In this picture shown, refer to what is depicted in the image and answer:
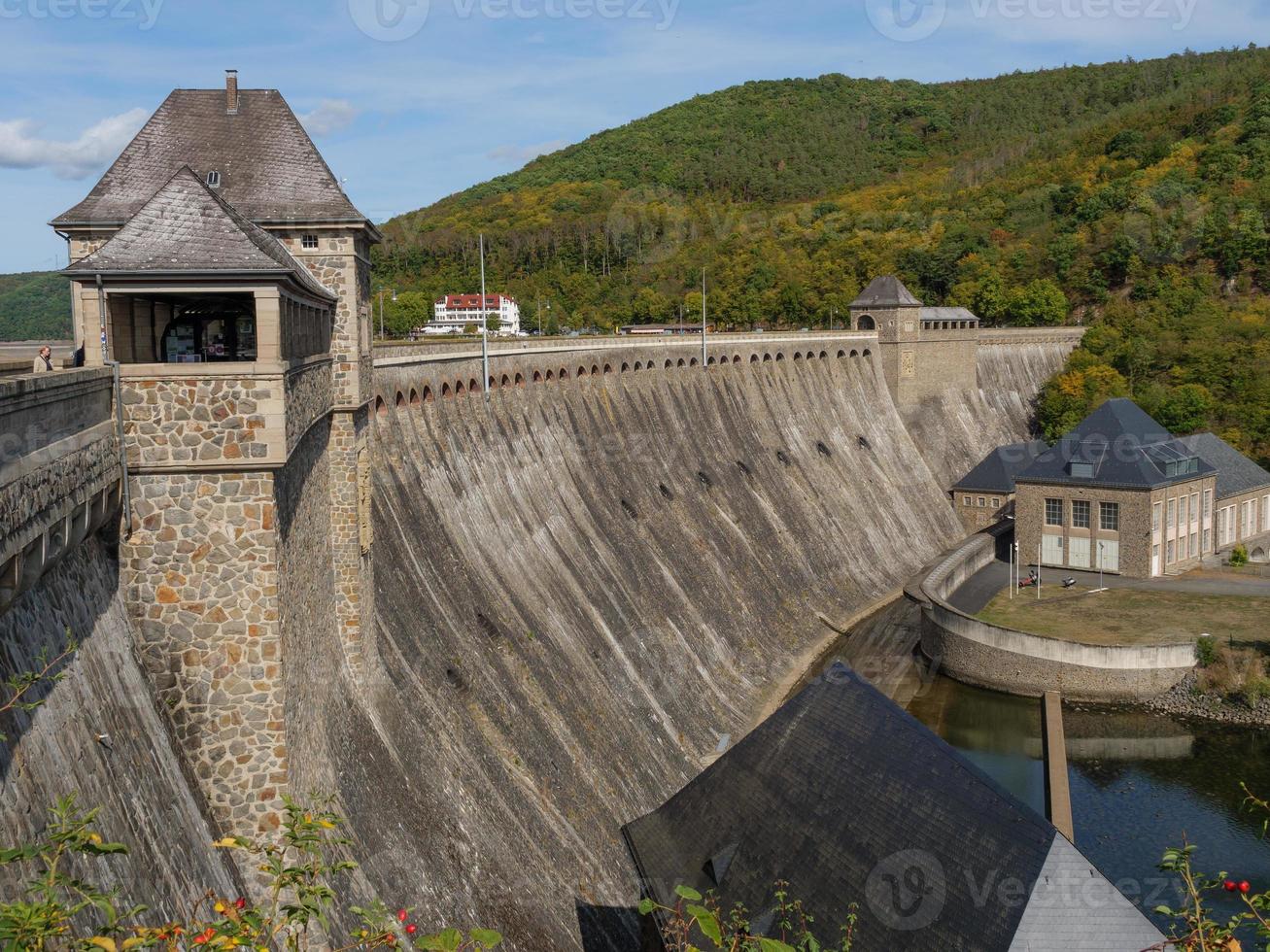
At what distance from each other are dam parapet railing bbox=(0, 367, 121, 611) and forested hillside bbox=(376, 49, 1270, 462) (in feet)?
234

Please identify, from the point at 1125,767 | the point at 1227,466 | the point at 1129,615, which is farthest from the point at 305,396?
the point at 1227,466

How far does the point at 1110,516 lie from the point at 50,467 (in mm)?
54010

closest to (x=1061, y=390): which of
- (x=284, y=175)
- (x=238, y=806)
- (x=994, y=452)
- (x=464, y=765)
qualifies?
(x=994, y=452)

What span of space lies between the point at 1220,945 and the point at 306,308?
14618mm

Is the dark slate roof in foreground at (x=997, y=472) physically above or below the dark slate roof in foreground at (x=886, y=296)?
below

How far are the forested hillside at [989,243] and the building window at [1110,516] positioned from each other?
1936 centimetres

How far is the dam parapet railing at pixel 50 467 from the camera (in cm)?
1069

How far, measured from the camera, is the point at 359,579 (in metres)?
22.6

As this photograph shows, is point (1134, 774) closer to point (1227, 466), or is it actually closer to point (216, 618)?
point (1227, 466)

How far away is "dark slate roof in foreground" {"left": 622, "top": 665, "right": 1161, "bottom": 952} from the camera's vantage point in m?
15.7

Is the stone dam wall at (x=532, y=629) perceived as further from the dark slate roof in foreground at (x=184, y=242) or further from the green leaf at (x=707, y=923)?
the green leaf at (x=707, y=923)

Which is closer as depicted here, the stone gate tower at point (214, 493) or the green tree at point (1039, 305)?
the stone gate tower at point (214, 493)

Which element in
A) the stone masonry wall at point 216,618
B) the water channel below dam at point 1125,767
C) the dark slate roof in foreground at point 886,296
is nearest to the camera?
the stone masonry wall at point 216,618

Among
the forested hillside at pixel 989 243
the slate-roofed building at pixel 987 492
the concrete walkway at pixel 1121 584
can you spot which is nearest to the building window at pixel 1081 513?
the concrete walkway at pixel 1121 584
